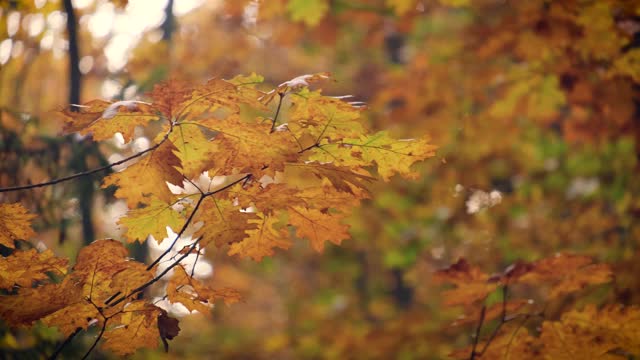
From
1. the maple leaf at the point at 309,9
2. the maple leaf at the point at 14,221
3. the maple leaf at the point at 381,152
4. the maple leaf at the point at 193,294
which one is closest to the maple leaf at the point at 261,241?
the maple leaf at the point at 193,294

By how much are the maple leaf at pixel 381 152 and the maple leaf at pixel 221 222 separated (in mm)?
260

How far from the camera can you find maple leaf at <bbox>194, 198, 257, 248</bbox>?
1.45 metres

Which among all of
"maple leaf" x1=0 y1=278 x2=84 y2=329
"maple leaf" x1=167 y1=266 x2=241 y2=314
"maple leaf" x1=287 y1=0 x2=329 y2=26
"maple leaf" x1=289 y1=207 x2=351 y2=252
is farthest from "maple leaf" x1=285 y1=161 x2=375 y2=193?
"maple leaf" x1=287 y1=0 x2=329 y2=26

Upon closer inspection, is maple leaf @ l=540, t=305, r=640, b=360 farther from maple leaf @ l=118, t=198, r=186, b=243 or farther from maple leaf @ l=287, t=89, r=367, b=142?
maple leaf @ l=118, t=198, r=186, b=243

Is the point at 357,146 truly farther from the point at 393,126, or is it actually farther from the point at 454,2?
the point at 393,126

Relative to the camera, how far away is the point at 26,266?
5.20ft

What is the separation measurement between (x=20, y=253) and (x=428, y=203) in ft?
13.8

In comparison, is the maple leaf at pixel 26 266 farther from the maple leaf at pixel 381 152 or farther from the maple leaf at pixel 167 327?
the maple leaf at pixel 381 152

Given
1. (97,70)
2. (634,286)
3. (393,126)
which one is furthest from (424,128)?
(97,70)

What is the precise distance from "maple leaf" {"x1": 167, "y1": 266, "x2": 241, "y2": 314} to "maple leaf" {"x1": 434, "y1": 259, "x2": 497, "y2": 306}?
0.82 meters

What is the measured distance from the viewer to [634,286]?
2947 mm

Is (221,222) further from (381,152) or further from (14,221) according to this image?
(14,221)

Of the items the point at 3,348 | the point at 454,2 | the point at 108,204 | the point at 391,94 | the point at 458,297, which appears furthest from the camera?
the point at 391,94

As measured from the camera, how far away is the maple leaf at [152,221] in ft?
5.04
